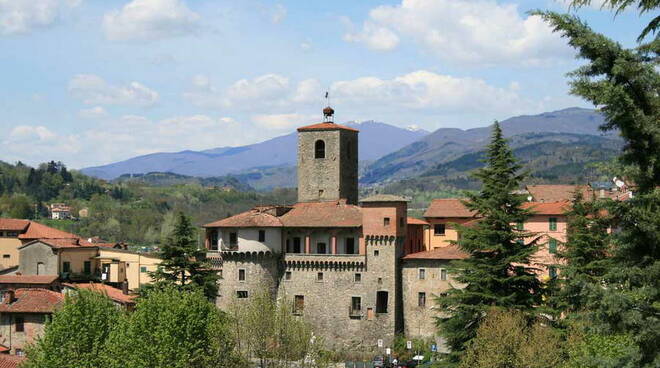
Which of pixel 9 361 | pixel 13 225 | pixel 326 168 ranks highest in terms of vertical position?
pixel 326 168

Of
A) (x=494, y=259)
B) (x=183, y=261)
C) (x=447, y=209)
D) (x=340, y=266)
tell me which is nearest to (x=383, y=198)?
(x=340, y=266)

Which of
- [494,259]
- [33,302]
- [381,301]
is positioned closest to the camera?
[494,259]

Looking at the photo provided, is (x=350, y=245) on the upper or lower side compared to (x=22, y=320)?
upper

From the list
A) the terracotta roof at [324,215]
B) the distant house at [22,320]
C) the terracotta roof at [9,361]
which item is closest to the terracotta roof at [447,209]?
the terracotta roof at [324,215]

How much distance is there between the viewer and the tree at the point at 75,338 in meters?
43.3

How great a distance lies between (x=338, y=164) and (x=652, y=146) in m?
59.6

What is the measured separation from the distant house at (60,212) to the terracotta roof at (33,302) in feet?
420

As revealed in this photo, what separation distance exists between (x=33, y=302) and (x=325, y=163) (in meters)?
25.7

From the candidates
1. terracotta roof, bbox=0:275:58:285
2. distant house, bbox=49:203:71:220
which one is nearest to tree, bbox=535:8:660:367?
terracotta roof, bbox=0:275:58:285

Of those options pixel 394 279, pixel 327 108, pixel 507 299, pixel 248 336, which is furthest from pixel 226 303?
pixel 507 299

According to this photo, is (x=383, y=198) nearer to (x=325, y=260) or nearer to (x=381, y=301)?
(x=325, y=260)

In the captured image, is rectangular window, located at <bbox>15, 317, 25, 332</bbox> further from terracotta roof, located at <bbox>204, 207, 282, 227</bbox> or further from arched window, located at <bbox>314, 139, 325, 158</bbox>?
arched window, located at <bbox>314, 139, 325, 158</bbox>

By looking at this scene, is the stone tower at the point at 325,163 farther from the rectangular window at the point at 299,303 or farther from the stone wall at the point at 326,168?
the rectangular window at the point at 299,303

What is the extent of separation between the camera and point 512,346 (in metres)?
39.8
